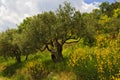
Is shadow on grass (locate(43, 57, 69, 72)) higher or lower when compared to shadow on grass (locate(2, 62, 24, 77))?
higher

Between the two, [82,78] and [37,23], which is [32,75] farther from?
[82,78]

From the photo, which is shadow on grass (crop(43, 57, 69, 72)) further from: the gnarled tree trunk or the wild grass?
the gnarled tree trunk

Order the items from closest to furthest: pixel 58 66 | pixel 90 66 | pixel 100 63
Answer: pixel 100 63 < pixel 90 66 < pixel 58 66

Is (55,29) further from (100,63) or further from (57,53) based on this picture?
(100,63)

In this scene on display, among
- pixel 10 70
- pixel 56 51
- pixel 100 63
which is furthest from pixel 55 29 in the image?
pixel 100 63

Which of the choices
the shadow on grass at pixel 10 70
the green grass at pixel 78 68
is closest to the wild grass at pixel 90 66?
the green grass at pixel 78 68

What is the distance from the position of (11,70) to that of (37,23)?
29.5ft

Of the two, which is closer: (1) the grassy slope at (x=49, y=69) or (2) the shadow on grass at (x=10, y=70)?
(1) the grassy slope at (x=49, y=69)

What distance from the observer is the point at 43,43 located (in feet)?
97.7

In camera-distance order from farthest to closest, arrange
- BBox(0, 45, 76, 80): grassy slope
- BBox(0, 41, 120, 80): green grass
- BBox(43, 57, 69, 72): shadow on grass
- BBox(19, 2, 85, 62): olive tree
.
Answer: BBox(19, 2, 85, 62): olive tree, BBox(43, 57, 69, 72): shadow on grass, BBox(0, 45, 76, 80): grassy slope, BBox(0, 41, 120, 80): green grass

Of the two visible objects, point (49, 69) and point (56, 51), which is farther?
point (56, 51)

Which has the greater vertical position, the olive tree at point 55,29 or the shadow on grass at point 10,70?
the olive tree at point 55,29

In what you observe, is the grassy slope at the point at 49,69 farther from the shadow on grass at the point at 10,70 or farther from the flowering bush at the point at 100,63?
the flowering bush at the point at 100,63

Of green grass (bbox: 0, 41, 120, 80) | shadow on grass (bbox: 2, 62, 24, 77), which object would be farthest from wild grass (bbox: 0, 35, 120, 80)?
shadow on grass (bbox: 2, 62, 24, 77)
